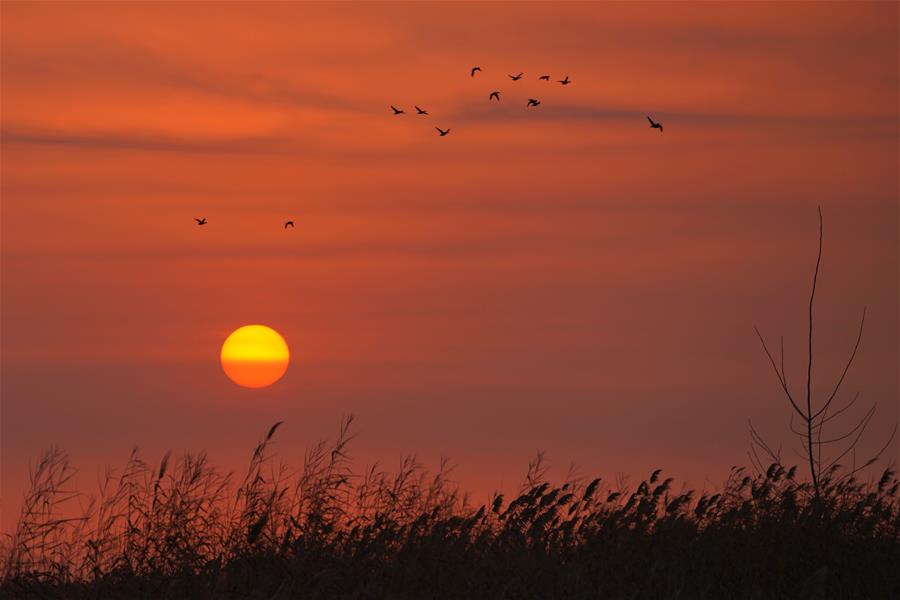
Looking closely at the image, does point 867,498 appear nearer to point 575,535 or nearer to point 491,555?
point 575,535

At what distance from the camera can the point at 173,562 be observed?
10.6m

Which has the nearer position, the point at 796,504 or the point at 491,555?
the point at 491,555

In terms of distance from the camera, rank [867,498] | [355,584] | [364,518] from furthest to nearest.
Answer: [867,498] → [364,518] → [355,584]

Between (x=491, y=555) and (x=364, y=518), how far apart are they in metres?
1.37

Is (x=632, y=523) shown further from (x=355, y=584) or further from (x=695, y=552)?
(x=355, y=584)

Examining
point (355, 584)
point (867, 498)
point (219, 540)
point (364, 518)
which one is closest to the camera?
point (355, 584)

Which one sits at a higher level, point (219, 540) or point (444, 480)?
point (444, 480)

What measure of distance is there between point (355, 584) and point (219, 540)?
5.19ft

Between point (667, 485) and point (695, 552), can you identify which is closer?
point (695, 552)

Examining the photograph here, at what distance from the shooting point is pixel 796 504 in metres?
12.8

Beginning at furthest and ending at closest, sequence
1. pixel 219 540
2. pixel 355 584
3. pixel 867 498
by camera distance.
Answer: pixel 867 498
pixel 219 540
pixel 355 584

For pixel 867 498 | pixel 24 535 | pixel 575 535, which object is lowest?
pixel 24 535

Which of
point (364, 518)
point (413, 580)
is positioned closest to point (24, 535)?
point (364, 518)

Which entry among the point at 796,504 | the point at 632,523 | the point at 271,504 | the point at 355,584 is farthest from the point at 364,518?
the point at 796,504
